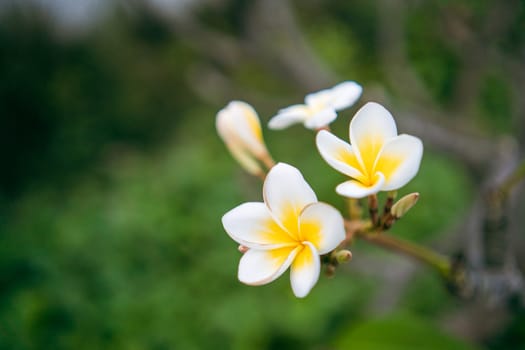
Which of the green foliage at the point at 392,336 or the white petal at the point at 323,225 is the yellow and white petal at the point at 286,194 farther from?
the green foliage at the point at 392,336

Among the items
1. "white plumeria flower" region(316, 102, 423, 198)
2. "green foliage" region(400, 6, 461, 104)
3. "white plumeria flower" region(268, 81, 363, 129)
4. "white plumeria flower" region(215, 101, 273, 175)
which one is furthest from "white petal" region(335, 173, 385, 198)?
"green foliage" region(400, 6, 461, 104)

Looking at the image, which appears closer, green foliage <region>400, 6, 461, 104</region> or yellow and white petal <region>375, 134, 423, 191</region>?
yellow and white petal <region>375, 134, 423, 191</region>

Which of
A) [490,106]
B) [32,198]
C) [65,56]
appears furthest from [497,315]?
[65,56]

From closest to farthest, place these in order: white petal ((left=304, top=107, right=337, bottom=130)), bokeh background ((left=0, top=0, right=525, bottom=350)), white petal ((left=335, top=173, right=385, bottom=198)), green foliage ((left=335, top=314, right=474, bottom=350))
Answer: white petal ((left=335, top=173, right=385, bottom=198))
white petal ((left=304, top=107, right=337, bottom=130))
green foliage ((left=335, top=314, right=474, bottom=350))
bokeh background ((left=0, top=0, right=525, bottom=350))

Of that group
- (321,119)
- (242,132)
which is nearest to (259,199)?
(242,132)

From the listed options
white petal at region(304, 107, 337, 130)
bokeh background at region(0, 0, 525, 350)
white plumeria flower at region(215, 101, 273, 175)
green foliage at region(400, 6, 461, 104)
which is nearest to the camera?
white petal at region(304, 107, 337, 130)

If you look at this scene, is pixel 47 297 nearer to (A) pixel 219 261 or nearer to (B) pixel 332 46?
(A) pixel 219 261

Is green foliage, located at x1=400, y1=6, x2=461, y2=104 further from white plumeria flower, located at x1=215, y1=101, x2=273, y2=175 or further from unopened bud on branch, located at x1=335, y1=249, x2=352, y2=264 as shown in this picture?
unopened bud on branch, located at x1=335, y1=249, x2=352, y2=264
